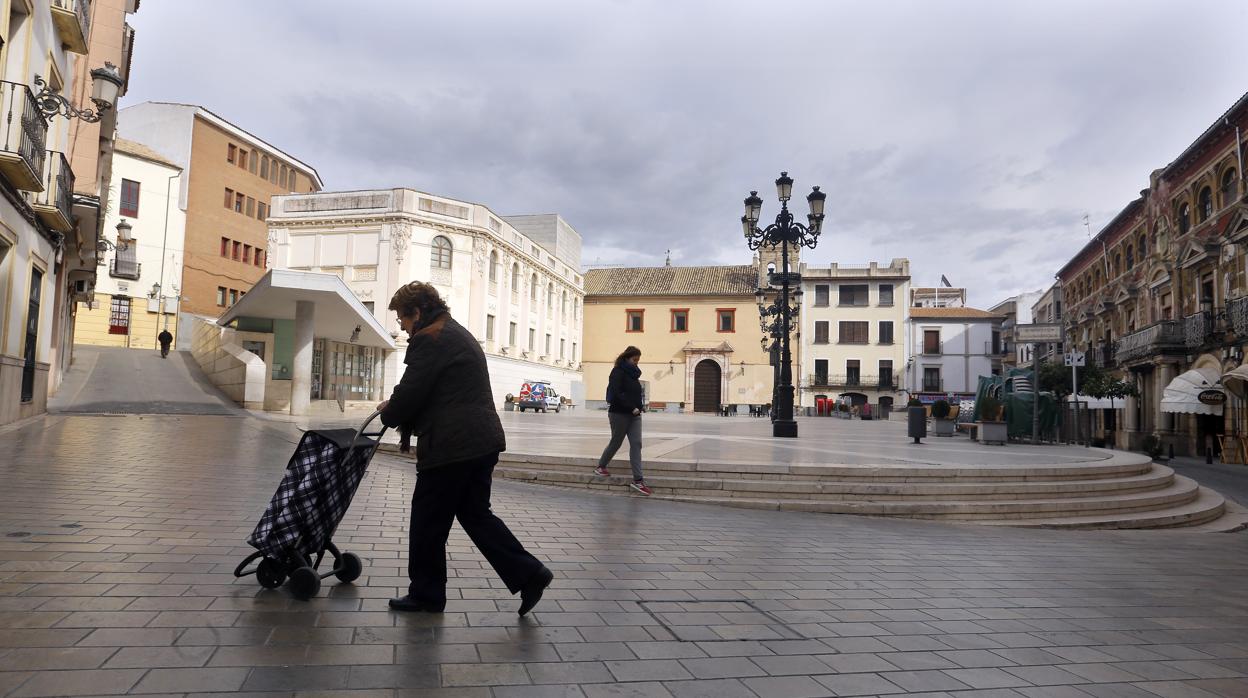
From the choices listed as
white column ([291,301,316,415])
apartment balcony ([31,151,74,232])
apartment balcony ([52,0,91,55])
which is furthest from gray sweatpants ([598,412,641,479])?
white column ([291,301,316,415])

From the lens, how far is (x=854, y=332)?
51906 mm

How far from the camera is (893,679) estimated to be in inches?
123

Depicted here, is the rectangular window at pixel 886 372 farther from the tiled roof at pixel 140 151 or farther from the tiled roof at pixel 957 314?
the tiled roof at pixel 140 151

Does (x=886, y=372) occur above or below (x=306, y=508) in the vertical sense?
above

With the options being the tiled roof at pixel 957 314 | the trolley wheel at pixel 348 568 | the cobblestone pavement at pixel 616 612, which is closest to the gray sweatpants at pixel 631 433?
the cobblestone pavement at pixel 616 612

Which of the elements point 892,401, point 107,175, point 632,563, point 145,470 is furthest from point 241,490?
point 892,401

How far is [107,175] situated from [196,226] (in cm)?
1563

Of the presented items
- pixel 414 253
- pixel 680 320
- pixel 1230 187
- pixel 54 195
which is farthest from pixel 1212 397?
pixel 680 320

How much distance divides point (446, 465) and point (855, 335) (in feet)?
167

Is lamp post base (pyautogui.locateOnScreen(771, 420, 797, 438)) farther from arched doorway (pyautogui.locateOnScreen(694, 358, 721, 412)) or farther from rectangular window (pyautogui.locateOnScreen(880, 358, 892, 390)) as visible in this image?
rectangular window (pyautogui.locateOnScreen(880, 358, 892, 390))

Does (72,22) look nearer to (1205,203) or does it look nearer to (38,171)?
(38,171)

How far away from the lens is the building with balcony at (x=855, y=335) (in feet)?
167

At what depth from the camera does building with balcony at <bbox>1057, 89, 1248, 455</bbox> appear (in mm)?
22875

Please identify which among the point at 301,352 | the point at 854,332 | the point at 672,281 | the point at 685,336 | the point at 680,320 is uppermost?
the point at 672,281
